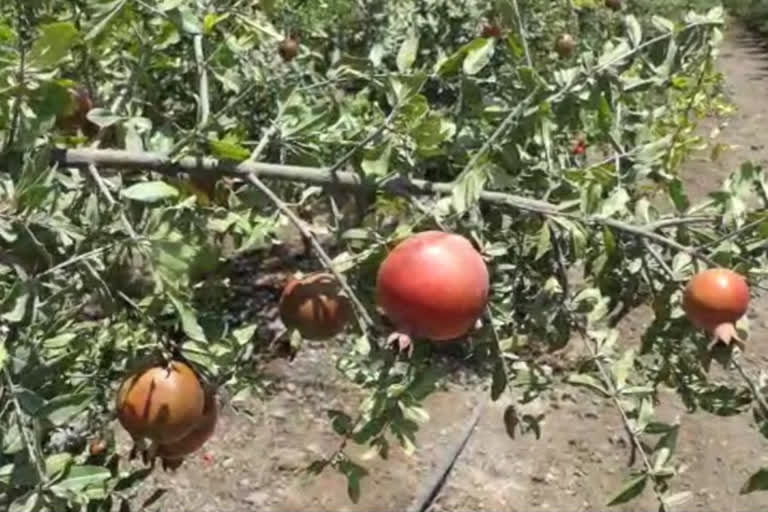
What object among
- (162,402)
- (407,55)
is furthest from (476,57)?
(162,402)

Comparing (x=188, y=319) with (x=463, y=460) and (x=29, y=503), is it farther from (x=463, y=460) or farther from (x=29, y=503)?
(x=463, y=460)

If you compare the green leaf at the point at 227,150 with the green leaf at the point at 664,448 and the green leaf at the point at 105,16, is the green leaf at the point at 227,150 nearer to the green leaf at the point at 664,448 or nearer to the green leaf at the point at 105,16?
the green leaf at the point at 105,16

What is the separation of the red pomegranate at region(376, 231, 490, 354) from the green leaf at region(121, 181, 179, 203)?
18 cm

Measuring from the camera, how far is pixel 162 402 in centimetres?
89

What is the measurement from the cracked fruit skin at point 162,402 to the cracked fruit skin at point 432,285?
0.18 m

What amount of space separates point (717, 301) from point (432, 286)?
227 millimetres

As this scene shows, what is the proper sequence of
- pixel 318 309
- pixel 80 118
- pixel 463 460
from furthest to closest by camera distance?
pixel 463 460, pixel 80 118, pixel 318 309

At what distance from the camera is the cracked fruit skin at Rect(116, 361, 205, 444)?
900mm

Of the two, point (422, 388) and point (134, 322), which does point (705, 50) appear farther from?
point (134, 322)

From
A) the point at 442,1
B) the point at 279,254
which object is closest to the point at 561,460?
the point at 279,254

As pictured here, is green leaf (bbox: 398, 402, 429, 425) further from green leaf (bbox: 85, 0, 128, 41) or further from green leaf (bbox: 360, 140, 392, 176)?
green leaf (bbox: 85, 0, 128, 41)

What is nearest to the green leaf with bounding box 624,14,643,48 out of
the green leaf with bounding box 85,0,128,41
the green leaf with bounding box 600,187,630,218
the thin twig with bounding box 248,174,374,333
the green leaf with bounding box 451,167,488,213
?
the green leaf with bounding box 600,187,630,218

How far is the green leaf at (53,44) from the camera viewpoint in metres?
0.81

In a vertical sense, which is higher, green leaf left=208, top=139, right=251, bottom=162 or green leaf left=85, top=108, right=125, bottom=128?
green leaf left=208, top=139, right=251, bottom=162
